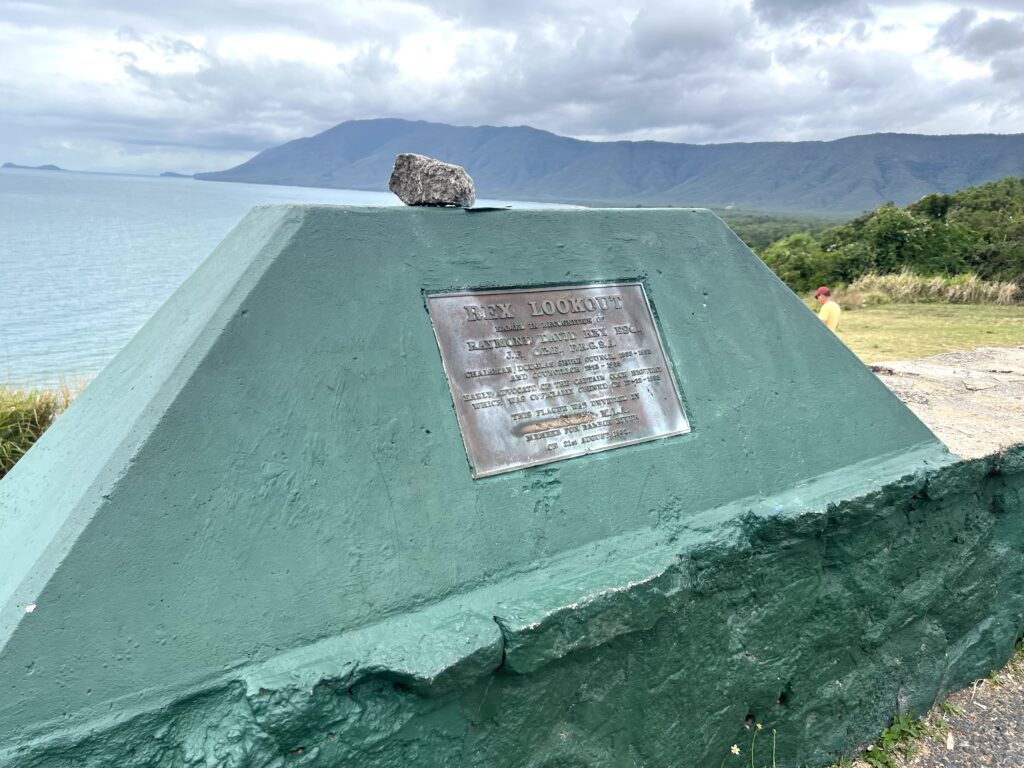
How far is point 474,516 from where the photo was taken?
2.16 metres

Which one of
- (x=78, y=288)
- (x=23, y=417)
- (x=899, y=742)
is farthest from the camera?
(x=78, y=288)

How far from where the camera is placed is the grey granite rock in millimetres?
2471

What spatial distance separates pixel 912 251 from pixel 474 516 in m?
20.0

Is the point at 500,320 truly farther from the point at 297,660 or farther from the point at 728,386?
the point at 297,660

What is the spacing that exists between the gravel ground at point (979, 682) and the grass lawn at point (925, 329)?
16.8 feet

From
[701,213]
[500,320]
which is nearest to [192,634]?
[500,320]

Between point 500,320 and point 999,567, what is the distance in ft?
9.25

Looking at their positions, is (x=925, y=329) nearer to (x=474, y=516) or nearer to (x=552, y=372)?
(x=552, y=372)

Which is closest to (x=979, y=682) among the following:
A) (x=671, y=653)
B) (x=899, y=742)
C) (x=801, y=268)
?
(x=899, y=742)

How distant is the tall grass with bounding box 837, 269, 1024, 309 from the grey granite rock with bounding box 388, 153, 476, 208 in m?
15.6

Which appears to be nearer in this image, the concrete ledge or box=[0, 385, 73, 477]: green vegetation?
the concrete ledge

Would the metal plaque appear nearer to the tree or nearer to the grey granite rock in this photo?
the grey granite rock

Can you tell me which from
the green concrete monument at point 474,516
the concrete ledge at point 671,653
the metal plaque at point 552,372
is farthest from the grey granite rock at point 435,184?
the concrete ledge at point 671,653

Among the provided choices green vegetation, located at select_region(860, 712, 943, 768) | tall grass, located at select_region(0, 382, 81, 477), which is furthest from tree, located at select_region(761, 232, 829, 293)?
tall grass, located at select_region(0, 382, 81, 477)
